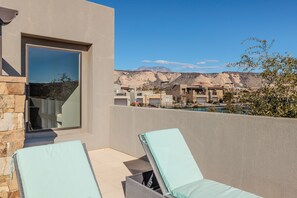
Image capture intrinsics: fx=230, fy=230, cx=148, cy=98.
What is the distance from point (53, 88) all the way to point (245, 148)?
4.92 metres

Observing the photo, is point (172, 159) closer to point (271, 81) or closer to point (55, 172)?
point (55, 172)

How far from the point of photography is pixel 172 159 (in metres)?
3.13

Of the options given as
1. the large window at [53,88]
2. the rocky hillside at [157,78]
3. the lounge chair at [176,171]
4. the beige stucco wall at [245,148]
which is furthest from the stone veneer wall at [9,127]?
the rocky hillside at [157,78]

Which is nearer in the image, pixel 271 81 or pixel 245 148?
pixel 245 148

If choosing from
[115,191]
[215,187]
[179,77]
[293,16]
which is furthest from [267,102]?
[179,77]

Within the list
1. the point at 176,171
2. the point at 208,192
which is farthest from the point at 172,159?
the point at 208,192

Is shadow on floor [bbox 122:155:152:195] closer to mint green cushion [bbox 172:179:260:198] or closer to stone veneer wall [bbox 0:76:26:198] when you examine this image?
mint green cushion [bbox 172:179:260:198]

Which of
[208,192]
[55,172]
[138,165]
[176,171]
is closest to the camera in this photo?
[55,172]

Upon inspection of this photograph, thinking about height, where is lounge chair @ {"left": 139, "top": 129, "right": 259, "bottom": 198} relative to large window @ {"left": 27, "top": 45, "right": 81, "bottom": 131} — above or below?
below

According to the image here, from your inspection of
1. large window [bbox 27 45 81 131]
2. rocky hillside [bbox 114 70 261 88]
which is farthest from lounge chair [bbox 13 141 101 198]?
rocky hillside [bbox 114 70 261 88]

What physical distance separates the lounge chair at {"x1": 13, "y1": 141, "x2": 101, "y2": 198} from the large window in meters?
3.61

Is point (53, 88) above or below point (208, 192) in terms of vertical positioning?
above

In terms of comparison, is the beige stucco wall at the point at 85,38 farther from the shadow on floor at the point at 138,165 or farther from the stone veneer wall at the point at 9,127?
the stone veneer wall at the point at 9,127

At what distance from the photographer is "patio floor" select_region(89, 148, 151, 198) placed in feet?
12.9
